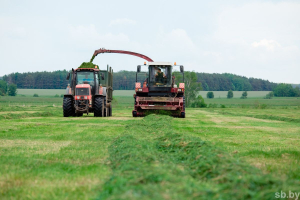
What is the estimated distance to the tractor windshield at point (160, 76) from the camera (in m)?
25.0

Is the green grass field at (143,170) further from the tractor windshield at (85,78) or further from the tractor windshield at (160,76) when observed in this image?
the tractor windshield at (160,76)

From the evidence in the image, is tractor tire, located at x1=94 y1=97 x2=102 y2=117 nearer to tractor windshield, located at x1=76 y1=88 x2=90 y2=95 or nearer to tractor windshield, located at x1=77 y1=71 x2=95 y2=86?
tractor windshield, located at x1=76 y1=88 x2=90 y2=95

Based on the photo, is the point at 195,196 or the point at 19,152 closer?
the point at 195,196

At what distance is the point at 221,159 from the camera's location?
649cm

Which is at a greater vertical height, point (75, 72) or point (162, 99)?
point (75, 72)

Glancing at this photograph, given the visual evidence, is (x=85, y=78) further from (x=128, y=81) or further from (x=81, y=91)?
(x=128, y=81)

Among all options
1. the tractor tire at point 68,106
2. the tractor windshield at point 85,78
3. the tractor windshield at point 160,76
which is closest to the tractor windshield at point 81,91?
the tractor tire at point 68,106

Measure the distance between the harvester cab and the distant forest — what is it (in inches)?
2419

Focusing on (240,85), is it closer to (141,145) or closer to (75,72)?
(75,72)

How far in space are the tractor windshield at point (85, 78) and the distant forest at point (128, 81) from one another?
204 ft

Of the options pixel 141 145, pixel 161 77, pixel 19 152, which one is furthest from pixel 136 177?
pixel 161 77

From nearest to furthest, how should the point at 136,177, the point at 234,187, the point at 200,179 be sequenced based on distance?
the point at 234,187
the point at 136,177
the point at 200,179

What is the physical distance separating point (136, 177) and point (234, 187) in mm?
1270

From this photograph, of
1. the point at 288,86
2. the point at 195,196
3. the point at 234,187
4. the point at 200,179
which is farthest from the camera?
the point at 288,86
